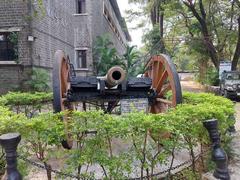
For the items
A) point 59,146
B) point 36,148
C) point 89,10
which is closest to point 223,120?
point 59,146

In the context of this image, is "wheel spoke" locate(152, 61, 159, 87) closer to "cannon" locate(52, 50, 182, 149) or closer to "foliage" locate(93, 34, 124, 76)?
"cannon" locate(52, 50, 182, 149)

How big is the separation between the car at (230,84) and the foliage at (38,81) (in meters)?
9.61

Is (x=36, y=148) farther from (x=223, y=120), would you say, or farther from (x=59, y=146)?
(x=223, y=120)

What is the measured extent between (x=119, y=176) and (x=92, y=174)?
34 centimetres

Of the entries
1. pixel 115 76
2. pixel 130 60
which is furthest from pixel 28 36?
pixel 115 76

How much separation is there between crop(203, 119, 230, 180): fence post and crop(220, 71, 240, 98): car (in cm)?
1404

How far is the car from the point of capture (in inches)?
657

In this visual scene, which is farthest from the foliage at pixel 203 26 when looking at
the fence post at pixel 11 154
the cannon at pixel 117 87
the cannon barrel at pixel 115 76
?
the fence post at pixel 11 154

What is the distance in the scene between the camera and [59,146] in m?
3.35

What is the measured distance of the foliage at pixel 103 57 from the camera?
19125 millimetres

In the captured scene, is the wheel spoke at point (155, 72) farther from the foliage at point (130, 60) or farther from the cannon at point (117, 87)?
the foliage at point (130, 60)

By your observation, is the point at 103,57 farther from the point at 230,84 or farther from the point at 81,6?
the point at 230,84

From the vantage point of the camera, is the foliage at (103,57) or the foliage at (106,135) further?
the foliage at (103,57)

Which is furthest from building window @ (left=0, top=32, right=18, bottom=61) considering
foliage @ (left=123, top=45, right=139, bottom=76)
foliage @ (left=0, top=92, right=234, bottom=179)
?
foliage @ (left=0, top=92, right=234, bottom=179)
